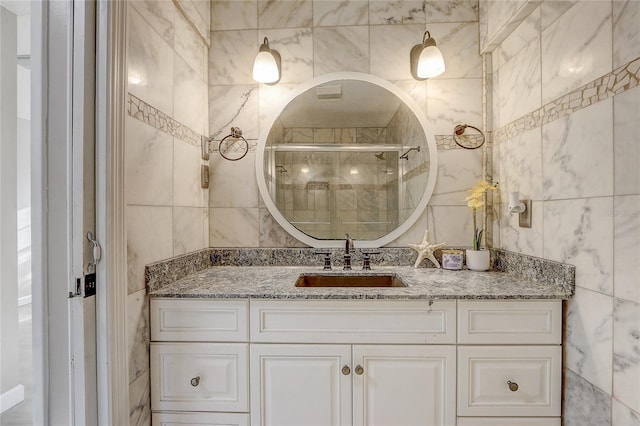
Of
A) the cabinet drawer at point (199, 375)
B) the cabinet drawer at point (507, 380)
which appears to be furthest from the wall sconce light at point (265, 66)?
the cabinet drawer at point (507, 380)

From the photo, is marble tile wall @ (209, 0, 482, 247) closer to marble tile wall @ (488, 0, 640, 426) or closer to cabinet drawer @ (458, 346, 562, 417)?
marble tile wall @ (488, 0, 640, 426)

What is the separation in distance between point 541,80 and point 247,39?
1488mm

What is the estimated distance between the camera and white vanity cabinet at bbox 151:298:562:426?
3.90ft

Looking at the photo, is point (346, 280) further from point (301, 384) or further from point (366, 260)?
point (301, 384)

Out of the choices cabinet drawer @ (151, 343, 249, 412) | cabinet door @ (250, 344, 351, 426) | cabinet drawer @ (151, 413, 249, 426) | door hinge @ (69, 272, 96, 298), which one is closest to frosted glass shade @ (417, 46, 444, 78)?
cabinet door @ (250, 344, 351, 426)

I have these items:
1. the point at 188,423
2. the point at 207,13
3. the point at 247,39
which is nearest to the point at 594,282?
the point at 188,423

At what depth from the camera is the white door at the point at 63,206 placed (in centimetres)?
91

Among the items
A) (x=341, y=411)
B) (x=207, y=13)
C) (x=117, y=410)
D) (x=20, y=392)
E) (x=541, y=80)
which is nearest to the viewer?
(x=20, y=392)

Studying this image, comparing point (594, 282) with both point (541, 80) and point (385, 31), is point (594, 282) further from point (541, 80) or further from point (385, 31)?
point (385, 31)

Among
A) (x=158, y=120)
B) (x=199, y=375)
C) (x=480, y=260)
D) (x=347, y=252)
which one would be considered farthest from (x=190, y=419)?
(x=480, y=260)

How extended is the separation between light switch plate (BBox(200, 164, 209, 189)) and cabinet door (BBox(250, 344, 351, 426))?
0.93 meters

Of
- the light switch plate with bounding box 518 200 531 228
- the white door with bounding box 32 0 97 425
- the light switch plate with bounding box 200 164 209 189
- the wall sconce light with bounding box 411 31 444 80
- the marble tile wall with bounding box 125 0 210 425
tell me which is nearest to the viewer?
the white door with bounding box 32 0 97 425

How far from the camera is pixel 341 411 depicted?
121 cm

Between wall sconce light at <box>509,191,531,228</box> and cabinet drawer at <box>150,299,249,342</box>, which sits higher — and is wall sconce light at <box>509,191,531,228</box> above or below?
above
